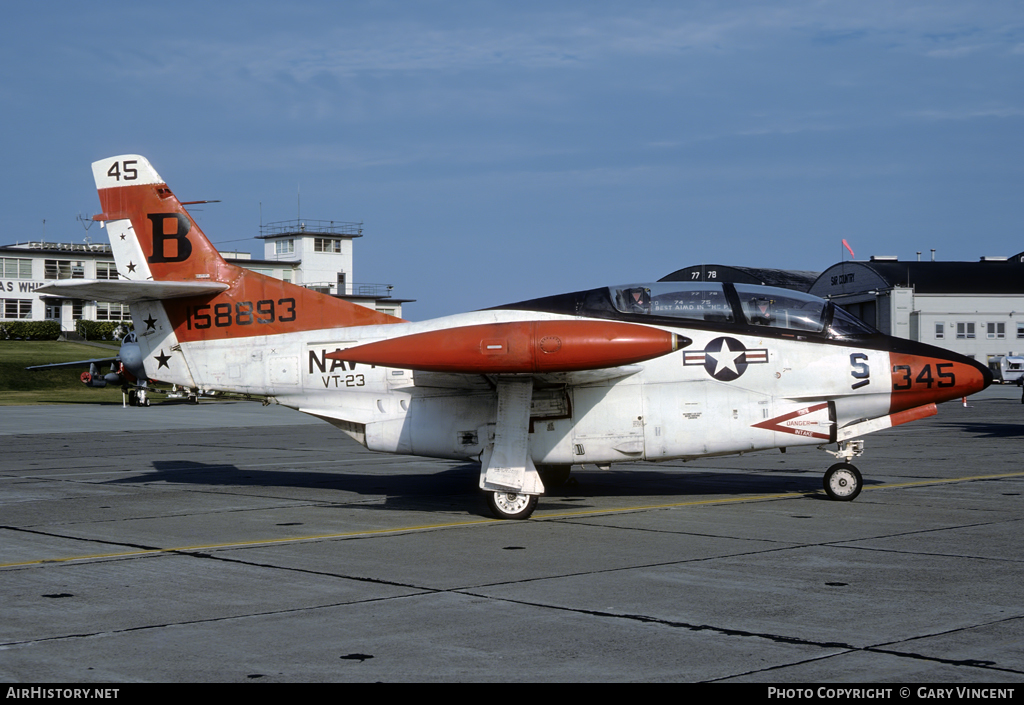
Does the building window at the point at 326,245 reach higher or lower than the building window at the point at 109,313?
higher

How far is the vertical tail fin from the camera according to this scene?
43.0ft

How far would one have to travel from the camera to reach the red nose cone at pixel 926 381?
1223 centimetres

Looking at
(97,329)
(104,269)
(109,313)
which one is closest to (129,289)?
(97,329)

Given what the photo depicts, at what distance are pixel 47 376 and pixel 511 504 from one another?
59.7m

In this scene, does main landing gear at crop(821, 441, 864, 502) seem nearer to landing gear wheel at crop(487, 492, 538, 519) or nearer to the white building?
landing gear wheel at crop(487, 492, 538, 519)

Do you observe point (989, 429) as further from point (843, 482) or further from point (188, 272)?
point (188, 272)

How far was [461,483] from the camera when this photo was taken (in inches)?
623

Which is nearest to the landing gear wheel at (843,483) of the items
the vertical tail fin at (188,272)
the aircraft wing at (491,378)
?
the aircraft wing at (491,378)

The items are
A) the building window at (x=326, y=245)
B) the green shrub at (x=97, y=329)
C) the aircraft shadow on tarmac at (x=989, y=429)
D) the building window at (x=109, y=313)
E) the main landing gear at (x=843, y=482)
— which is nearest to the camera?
the main landing gear at (x=843, y=482)

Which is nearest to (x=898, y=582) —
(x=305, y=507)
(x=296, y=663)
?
(x=296, y=663)

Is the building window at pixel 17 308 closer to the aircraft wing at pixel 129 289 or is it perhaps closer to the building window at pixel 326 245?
the building window at pixel 326 245

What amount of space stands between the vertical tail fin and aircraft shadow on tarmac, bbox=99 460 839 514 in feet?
8.55

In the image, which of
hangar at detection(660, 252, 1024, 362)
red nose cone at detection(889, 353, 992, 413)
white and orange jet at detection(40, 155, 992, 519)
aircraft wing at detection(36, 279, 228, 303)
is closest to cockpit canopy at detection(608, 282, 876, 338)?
white and orange jet at detection(40, 155, 992, 519)

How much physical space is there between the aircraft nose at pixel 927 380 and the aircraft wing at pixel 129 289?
8814 millimetres
